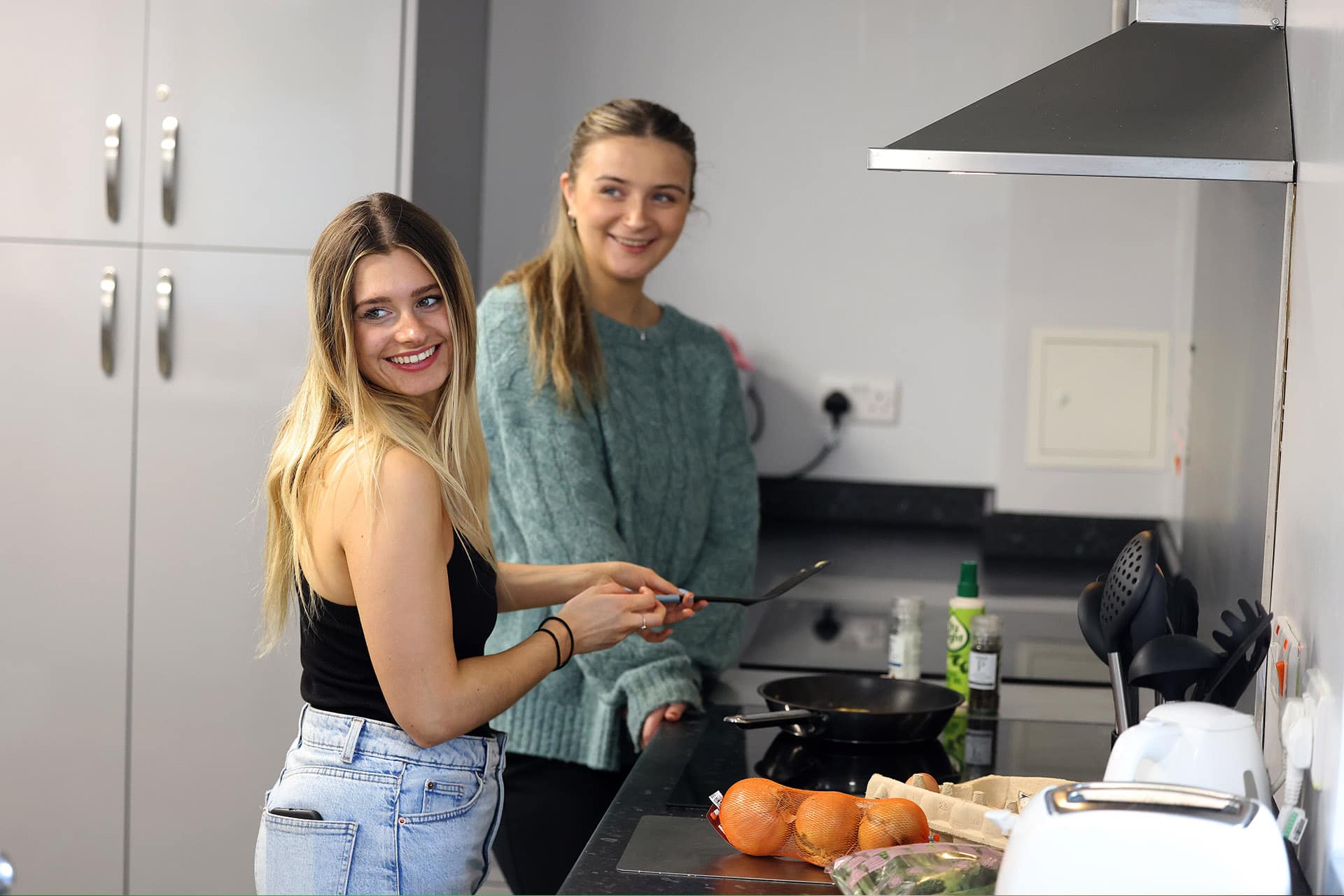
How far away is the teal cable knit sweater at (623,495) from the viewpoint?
5.56ft

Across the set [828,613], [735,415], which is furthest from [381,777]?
[828,613]

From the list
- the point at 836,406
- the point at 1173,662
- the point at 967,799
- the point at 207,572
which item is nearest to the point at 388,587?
the point at 967,799

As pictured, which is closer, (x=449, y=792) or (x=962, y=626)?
(x=449, y=792)

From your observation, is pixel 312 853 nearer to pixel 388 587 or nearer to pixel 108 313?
pixel 388 587

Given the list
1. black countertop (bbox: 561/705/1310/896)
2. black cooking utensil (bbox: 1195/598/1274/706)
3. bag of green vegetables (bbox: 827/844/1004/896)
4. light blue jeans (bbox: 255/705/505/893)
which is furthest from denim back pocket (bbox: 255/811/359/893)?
black cooking utensil (bbox: 1195/598/1274/706)

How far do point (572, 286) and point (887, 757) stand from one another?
75cm

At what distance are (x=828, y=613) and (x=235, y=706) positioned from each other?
1.10 m

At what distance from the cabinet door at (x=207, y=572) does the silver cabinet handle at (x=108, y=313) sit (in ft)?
0.17

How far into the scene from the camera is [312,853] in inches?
49.9

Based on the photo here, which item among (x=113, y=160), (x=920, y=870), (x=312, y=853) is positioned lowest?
(x=312, y=853)

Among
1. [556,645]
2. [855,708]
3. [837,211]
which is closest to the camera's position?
[556,645]

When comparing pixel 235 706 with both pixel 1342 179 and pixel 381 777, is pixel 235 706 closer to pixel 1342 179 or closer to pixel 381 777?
pixel 381 777

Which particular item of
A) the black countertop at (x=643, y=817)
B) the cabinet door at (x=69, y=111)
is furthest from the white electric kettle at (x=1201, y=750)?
the cabinet door at (x=69, y=111)

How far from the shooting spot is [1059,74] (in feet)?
4.58
